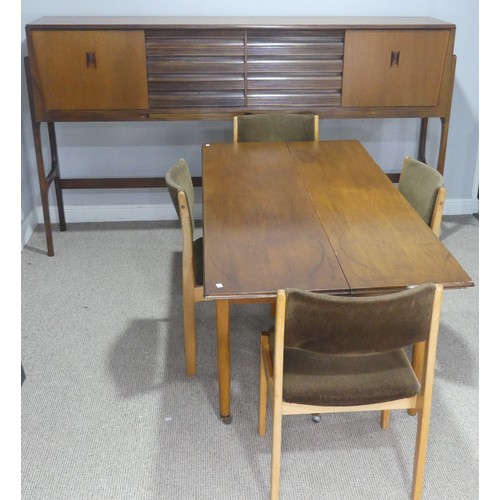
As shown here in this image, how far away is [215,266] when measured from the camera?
176 cm

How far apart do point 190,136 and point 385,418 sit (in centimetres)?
212

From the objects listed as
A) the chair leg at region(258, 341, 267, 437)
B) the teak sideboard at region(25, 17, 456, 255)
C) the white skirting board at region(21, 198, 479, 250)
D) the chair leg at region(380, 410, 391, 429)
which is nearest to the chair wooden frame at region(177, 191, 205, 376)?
the chair leg at region(258, 341, 267, 437)

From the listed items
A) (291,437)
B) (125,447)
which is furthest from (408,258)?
(125,447)

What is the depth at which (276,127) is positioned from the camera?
3018 millimetres

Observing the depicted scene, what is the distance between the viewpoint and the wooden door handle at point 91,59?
9.67 ft

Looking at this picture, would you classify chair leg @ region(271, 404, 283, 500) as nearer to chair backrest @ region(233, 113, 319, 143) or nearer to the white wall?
chair backrest @ region(233, 113, 319, 143)

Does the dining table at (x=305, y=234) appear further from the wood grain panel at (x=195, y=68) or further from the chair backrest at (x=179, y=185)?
the wood grain panel at (x=195, y=68)

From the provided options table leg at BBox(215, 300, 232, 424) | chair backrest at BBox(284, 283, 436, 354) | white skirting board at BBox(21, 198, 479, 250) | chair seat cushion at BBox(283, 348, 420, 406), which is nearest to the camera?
chair backrest at BBox(284, 283, 436, 354)

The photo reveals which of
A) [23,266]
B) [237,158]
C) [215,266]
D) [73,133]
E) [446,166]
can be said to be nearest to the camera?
[215,266]

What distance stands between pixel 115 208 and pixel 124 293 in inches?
37.3

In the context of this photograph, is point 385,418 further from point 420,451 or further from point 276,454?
point 276,454

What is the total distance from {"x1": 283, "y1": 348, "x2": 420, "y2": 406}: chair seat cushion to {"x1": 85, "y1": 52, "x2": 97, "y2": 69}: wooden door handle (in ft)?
6.28

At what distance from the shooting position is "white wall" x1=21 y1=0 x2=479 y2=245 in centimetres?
331

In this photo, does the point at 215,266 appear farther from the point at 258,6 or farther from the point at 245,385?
the point at 258,6
